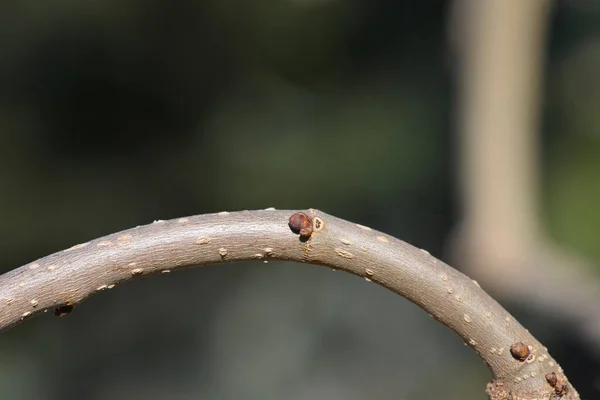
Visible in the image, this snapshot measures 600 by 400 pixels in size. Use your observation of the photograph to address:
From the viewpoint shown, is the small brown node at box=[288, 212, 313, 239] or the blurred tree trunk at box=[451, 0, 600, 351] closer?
the small brown node at box=[288, 212, 313, 239]

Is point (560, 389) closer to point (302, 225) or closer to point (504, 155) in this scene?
point (302, 225)

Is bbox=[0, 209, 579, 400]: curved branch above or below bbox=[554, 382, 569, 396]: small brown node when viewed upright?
above

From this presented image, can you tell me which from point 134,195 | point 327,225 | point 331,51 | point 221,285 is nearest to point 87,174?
point 134,195

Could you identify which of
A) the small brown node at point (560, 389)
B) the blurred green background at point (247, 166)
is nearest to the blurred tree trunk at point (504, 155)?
the blurred green background at point (247, 166)

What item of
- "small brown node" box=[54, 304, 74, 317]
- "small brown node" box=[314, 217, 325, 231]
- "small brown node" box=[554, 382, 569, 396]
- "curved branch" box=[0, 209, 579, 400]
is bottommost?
"small brown node" box=[554, 382, 569, 396]

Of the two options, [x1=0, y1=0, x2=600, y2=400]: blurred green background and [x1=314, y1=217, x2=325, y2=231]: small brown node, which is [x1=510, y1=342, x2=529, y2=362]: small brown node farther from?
[x1=0, y1=0, x2=600, y2=400]: blurred green background

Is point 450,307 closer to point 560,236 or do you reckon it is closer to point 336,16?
point 560,236

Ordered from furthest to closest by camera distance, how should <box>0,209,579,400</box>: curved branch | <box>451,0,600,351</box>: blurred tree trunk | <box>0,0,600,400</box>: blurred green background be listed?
Result: 1. <box>0,0,600,400</box>: blurred green background
2. <box>451,0,600,351</box>: blurred tree trunk
3. <box>0,209,579,400</box>: curved branch

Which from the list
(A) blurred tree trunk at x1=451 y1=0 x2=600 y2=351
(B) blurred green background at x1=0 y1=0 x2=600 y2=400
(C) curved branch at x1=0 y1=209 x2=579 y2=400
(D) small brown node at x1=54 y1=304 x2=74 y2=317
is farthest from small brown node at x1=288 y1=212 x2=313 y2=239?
(B) blurred green background at x1=0 y1=0 x2=600 y2=400
